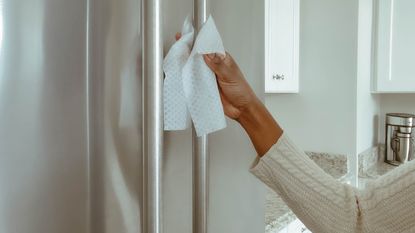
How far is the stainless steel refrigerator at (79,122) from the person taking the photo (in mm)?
369

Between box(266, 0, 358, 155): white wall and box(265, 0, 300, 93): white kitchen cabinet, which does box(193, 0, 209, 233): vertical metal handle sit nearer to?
box(265, 0, 300, 93): white kitchen cabinet

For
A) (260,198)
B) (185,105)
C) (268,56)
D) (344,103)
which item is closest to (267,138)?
(260,198)

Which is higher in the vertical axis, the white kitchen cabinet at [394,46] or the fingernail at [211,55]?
the white kitchen cabinet at [394,46]

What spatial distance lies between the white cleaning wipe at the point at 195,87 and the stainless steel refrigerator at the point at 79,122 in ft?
0.13

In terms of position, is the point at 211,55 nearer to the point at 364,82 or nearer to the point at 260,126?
the point at 260,126

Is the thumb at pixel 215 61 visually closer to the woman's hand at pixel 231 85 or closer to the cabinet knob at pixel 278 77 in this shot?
the woman's hand at pixel 231 85

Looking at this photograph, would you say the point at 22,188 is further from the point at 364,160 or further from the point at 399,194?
the point at 364,160

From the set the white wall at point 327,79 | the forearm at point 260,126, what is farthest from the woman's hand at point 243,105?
the white wall at point 327,79

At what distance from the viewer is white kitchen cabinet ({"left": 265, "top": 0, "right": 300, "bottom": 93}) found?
6.44ft

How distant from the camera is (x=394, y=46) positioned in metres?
2.37

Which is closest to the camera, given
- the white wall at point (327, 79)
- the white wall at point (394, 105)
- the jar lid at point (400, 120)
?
the white wall at point (327, 79)

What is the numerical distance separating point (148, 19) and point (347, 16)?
84.0 inches

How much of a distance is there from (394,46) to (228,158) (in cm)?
214

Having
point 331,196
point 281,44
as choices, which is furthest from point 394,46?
point 331,196
